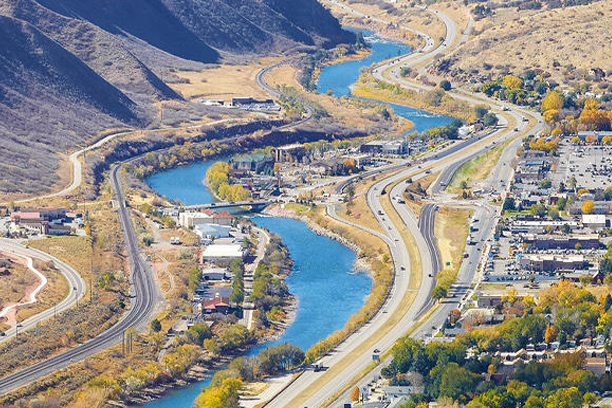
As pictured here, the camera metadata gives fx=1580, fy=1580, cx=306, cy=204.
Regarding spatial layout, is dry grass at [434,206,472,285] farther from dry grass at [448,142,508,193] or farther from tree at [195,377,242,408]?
tree at [195,377,242,408]

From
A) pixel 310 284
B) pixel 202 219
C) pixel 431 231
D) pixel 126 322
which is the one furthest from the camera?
pixel 202 219

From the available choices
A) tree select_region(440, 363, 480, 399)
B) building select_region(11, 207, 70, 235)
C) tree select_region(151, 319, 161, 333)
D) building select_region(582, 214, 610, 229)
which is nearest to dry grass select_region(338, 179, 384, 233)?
building select_region(582, 214, 610, 229)

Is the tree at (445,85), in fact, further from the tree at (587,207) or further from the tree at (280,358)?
the tree at (280,358)

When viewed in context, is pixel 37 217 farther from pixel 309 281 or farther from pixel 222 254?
pixel 309 281

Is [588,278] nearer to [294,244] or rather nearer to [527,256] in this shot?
[527,256]

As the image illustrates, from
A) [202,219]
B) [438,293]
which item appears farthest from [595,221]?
[202,219]
